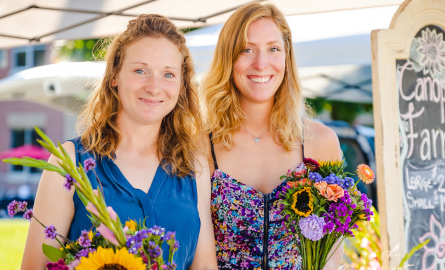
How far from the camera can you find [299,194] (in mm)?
1680

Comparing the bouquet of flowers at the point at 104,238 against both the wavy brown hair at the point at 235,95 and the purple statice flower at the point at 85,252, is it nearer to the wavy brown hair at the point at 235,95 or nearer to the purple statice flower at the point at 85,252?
the purple statice flower at the point at 85,252

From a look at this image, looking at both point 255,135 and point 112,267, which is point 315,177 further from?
point 112,267

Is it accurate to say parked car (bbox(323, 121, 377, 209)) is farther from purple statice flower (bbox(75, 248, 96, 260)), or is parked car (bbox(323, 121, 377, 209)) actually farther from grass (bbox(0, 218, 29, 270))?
purple statice flower (bbox(75, 248, 96, 260))

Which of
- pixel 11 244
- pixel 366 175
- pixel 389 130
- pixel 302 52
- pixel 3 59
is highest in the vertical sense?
pixel 3 59

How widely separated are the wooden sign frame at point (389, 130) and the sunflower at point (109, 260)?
1635 mm

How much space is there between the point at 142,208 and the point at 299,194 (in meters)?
0.64

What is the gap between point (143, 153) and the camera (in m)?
1.91

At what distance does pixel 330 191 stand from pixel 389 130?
87 centimetres

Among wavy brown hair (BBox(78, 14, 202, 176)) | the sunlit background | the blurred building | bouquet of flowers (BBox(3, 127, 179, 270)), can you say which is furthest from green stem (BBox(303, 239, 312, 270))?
the blurred building

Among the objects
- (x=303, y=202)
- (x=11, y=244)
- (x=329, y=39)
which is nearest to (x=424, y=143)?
(x=303, y=202)

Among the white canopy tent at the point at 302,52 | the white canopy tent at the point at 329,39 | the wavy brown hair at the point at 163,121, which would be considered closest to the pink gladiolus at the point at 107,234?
the wavy brown hair at the point at 163,121

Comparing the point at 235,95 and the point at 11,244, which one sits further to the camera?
the point at 11,244

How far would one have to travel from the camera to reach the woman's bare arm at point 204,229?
1906 millimetres

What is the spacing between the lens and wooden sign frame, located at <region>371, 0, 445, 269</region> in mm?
2264
